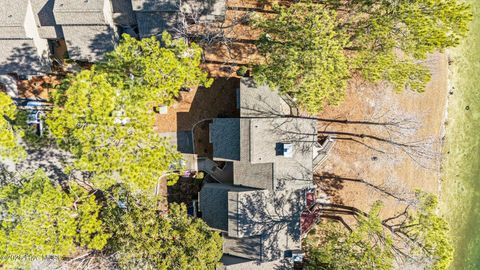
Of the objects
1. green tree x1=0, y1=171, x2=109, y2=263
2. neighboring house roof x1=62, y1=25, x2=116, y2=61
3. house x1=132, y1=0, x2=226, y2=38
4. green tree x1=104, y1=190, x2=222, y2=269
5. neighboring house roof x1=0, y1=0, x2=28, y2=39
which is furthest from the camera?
neighboring house roof x1=62, y1=25, x2=116, y2=61

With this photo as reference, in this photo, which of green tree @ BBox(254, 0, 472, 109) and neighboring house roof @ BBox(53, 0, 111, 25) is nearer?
green tree @ BBox(254, 0, 472, 109)

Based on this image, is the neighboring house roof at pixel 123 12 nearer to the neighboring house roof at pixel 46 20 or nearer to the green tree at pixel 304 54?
the neighboring house roof at pixel 46 20

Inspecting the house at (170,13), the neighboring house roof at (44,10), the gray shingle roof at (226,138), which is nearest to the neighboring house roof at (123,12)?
the house at (170,13)

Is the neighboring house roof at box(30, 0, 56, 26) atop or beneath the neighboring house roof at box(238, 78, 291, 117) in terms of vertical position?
atop

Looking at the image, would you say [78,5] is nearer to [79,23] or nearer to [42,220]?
[79,23]

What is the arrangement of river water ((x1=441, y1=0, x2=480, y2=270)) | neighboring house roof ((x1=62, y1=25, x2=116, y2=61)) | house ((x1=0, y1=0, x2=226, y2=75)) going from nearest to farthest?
1. house ((x1=0, y1=0, x2=226, y2=75))
2. neighboring house roof ((x1=62, y1=25, x2=116, y2=61))
3. river water ((x1=441, y1=0, x2=480, y2=270))

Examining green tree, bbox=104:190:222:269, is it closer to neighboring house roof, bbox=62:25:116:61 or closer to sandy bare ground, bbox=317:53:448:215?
neighboring house roof, bbox=62:25:116:61

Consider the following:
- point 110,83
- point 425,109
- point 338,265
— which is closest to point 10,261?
point 110,83

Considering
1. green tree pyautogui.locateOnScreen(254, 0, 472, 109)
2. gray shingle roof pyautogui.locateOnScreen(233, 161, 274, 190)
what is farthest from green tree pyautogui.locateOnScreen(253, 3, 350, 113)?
gray shingle roof pyautogui.locateOnScreen(233, 161, 274, 190)
